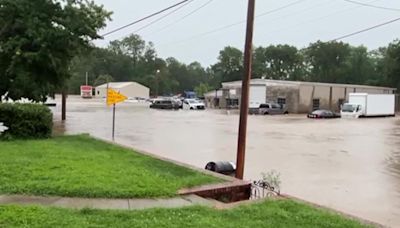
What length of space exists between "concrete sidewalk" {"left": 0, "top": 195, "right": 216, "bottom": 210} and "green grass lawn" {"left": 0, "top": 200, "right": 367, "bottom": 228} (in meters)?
0.45

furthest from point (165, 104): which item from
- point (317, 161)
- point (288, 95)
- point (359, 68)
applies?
point (359, 68)

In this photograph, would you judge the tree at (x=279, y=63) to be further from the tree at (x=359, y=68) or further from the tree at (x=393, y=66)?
the tree at (x=393, y=66)

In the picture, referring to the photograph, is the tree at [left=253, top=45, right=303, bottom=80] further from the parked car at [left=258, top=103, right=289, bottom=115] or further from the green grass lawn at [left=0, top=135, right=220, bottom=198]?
the green grass lawn at [left=0, top=135, right=220, bottom=198]

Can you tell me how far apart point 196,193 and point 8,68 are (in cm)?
1383

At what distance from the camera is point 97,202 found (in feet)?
23.0

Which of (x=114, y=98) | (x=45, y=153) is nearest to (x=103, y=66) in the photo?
(x=114, y=98)

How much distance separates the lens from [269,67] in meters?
121

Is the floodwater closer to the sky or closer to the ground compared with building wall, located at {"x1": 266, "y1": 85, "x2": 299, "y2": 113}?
closer to the ground

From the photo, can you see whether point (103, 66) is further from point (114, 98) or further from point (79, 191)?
point (79, 191)

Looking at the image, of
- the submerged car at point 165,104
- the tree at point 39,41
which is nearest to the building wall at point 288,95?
the submerged car at point 165,104

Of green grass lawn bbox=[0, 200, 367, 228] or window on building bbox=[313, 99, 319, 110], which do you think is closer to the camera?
green grass lawn bbox=[0, 200, 367, 228]

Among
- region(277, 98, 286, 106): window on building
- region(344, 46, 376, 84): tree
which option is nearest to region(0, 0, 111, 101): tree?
region(277, 98, 286, 106): window on building

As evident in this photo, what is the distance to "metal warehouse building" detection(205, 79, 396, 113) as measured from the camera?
6669 cm

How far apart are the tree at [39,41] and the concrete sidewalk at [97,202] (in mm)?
12467
